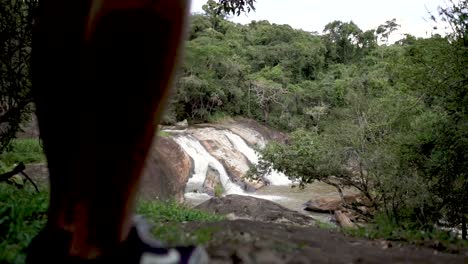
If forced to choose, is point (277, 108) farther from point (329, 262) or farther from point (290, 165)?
point (329, 262)

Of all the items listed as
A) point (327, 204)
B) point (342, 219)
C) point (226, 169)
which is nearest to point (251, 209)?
point (342, 219)

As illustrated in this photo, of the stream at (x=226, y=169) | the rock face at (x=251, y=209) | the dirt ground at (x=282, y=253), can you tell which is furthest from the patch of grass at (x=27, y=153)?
the dirt ground at (x=282, y=253)

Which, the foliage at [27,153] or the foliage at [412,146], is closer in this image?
the foliage at [412,146]

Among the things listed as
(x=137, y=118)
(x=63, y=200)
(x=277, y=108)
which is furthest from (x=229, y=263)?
(x=277, y=108)

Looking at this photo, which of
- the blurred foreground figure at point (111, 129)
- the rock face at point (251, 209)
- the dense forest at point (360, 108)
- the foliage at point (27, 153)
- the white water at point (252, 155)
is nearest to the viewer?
the blurred foreground figure at point (111, 129)

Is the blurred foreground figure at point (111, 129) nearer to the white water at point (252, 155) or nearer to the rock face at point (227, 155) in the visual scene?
the rock face at point (227, 155)

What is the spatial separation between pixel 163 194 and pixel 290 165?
4.18 meters

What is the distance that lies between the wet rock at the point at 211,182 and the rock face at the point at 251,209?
13.2 feet

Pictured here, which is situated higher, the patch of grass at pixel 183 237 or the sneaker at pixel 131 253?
the sneaker at pixel 131 253

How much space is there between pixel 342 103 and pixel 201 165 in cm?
1568

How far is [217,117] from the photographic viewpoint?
2775 centimetres

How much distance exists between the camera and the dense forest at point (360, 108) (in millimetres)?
7320

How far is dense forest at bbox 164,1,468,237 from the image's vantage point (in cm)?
732

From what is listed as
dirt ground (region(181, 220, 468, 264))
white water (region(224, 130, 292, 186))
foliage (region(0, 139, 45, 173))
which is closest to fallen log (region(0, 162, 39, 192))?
dirt ground (region(181, 220, 468, 264))
